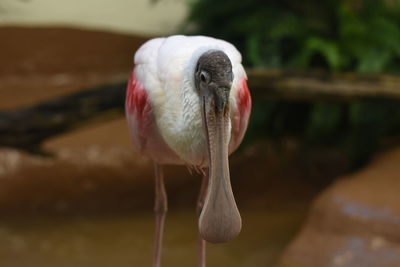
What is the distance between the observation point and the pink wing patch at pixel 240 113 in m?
2.10

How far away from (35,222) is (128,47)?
1514 millimetres

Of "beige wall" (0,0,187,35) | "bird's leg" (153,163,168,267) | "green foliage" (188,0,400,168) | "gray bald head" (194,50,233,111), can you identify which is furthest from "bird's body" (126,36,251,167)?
"beige wall" (0,0,187,35)

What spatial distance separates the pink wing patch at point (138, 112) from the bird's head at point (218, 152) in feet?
1.39

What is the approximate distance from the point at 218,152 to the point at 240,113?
1.38 feet

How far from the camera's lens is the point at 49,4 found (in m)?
5.08

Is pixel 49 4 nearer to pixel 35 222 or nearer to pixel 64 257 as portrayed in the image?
pixel 35 222

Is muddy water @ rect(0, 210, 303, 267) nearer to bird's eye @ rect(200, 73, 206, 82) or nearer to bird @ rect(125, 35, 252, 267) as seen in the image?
bird @ rect(125, 35, 252, 267)

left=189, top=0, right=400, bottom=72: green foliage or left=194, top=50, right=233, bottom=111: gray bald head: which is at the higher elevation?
left=194, top=50, right=233, bottom=111: gray bald head

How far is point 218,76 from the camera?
1.72 meters

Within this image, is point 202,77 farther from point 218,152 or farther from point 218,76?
point 218,152

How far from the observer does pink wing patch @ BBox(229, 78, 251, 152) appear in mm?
2102

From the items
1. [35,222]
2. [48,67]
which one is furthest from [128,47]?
[35,222]

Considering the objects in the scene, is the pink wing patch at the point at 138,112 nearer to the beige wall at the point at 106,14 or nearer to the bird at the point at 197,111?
the bird at the point at 197,111

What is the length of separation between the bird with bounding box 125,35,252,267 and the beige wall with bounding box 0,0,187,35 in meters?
2.81
